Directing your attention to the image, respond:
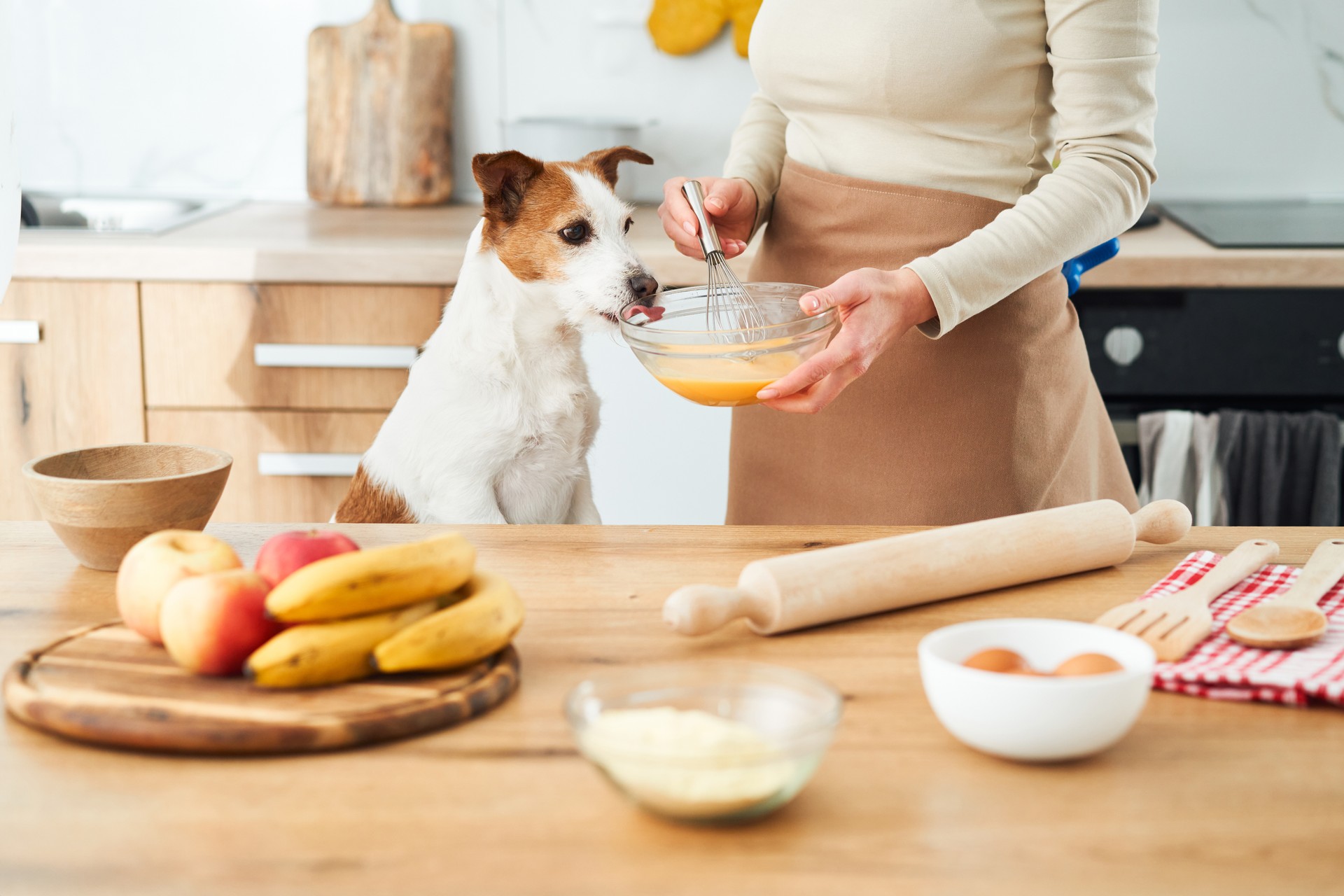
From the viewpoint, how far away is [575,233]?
1489mm

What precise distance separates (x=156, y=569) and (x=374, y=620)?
0.16 m

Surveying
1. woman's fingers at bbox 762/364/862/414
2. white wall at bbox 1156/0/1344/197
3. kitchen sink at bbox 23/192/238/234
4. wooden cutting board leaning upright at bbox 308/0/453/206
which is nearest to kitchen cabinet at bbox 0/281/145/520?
kitchen sink at bbox 23/192/238/234

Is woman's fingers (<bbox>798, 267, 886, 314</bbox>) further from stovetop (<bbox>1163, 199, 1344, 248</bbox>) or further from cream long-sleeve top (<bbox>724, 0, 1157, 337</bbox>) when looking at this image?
stovetop (<bbox>1163, 199, 1344, 248</bbox>)

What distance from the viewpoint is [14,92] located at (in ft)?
8.68

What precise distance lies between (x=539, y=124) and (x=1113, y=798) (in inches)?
83.8

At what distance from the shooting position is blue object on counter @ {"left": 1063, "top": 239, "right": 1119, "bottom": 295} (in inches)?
57.1

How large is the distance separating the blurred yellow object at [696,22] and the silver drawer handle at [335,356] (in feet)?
3.25

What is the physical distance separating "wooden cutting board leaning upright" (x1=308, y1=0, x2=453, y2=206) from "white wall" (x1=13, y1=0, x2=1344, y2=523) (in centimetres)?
7

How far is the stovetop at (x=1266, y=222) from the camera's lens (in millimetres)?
2059

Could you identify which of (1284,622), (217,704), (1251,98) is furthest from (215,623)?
(1251,98)

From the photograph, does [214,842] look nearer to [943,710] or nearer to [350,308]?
[943,710]

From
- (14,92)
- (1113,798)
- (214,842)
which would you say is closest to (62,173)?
(14,92)

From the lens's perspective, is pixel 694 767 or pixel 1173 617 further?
pixel 1173 617

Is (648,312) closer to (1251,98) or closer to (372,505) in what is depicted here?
(372,505)
